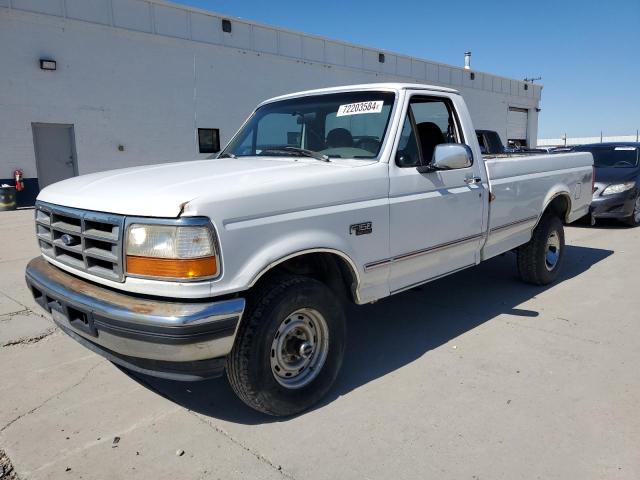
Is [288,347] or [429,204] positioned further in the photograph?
[429,204]

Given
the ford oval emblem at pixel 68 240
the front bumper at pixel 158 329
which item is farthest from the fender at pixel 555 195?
the ford oval emblem at pixel 68 240

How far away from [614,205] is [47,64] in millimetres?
13914

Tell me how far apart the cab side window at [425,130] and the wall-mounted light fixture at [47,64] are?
12.5 metres

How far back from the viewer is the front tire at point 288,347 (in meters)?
2.70

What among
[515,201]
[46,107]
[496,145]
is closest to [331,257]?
[515,201]

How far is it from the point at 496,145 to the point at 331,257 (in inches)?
463

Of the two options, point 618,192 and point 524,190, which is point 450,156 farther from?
point 618,192

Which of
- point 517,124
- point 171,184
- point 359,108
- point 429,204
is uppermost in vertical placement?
point 517,124

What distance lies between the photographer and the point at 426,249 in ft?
12.1

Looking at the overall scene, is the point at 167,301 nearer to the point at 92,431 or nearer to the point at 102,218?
the point at 102,218

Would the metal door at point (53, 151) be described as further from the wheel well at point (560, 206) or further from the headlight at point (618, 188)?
the headlight at point (618, 188)

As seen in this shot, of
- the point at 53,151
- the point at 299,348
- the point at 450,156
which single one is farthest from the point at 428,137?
the point at 53,151

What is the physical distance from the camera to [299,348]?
304 centimetres

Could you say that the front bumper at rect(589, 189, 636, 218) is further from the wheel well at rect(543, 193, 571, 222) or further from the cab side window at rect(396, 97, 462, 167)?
the cab side window at rect(396, 97, 462, 167)
